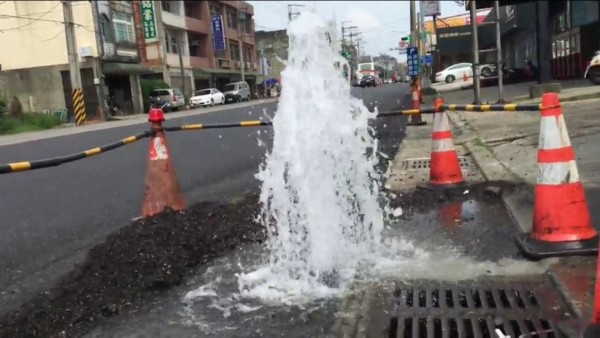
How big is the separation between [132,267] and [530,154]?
5.60m

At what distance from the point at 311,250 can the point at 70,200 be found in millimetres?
4033

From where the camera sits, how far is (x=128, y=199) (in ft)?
23.6

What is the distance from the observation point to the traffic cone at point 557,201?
3.87m

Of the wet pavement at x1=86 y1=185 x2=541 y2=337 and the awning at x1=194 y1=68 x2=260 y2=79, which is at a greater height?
the awning at x1=194 y1=68 x2=260 y2=79

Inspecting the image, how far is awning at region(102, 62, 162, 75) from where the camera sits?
36.6 metres

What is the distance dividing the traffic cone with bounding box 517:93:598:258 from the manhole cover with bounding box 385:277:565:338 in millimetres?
448

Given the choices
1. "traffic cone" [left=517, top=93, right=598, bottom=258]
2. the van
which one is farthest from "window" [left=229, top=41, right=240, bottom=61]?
"traffic cone" [left=517, top=93, right=598, bottom=258]

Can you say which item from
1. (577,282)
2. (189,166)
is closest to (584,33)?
(189,166)

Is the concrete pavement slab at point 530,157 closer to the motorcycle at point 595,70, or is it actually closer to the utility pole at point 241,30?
the motorcycle at point 595,70

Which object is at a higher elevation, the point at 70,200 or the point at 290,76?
the point at 290,76

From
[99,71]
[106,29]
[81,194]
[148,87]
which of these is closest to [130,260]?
[81,194]

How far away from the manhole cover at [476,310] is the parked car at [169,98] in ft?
122

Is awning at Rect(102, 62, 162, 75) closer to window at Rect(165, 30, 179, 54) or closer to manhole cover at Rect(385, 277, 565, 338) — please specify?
window at Rect(165, 30, 179, 54)

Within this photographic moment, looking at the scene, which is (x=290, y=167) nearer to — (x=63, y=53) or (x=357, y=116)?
(x=357, y=116)
